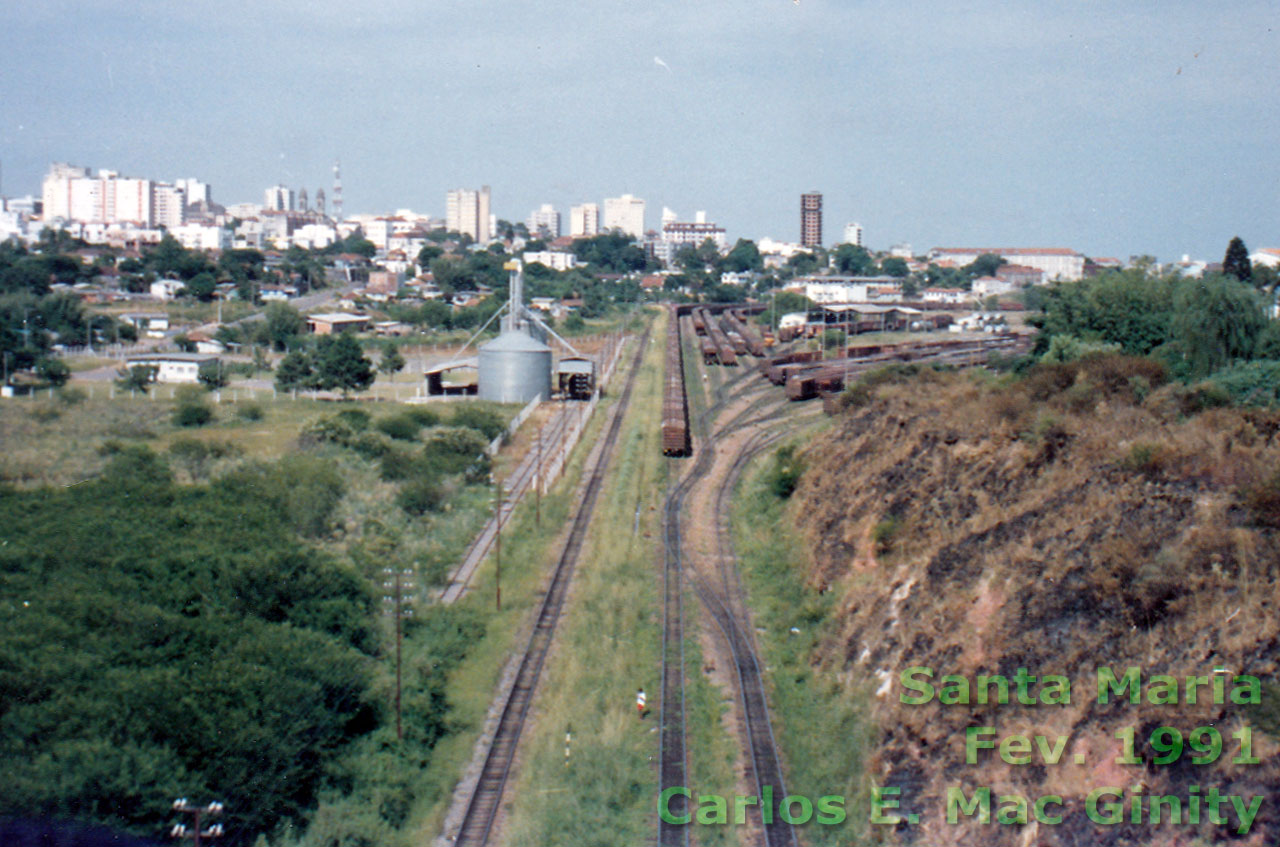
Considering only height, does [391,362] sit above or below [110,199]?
below

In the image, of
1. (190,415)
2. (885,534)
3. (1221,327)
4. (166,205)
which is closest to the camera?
(885,534)

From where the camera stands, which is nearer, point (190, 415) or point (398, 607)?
point (398, 607)

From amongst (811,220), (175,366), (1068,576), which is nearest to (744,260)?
(811,220)

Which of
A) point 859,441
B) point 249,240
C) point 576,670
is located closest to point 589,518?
point 859,441

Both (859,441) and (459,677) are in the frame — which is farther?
(859,441)

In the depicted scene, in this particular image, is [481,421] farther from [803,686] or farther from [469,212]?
[469,212]

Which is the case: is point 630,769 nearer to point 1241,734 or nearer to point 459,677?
point 459,677

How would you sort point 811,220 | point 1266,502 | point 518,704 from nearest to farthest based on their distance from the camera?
point 1266,502
point 518,704
point 811,220

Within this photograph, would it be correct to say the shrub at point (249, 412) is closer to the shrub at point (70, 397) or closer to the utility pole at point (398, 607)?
the shrub at point (70, 397)

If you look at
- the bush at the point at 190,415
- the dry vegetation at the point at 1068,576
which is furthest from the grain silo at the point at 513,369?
the dry vegetation at the point at 1068,576
